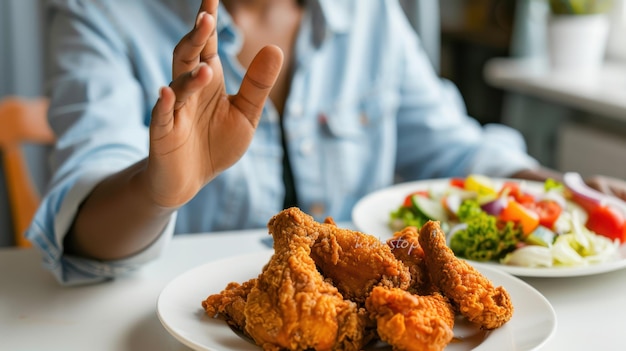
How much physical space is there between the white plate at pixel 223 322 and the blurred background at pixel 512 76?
48.4 inches

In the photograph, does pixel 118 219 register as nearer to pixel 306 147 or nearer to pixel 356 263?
pixel 356 263

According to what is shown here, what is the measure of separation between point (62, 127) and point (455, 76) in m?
2.26

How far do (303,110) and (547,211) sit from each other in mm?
645

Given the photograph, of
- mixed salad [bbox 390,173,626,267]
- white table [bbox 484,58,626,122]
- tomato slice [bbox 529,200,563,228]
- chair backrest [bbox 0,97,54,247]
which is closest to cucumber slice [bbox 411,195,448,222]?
mixed salad [bbox 390,173,626,267]

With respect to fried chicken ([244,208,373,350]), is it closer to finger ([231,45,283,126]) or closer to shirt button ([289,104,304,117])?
finger ([231,45,283,126])

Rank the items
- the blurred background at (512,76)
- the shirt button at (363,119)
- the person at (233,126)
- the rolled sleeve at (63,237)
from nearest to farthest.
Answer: the person at (233,126)
the rolled sleeve at (63,237)
the shirt button at (363,119)
the blurred background at (512,76)

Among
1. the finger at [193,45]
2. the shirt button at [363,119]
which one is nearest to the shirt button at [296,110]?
the shirt button at [363,119]

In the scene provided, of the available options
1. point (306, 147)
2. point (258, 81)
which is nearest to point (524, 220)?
point (258, 81)

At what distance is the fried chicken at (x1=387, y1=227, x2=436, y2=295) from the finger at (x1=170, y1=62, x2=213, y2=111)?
0.24 m

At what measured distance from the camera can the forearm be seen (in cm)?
85

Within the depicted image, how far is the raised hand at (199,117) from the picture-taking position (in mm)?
702

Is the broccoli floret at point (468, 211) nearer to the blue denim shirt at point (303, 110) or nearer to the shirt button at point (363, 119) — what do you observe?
the blue denim shirt at point (303, 110)

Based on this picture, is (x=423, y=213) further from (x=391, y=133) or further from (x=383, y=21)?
(x=383, y=21)

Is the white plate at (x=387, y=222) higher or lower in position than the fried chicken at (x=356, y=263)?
lower
